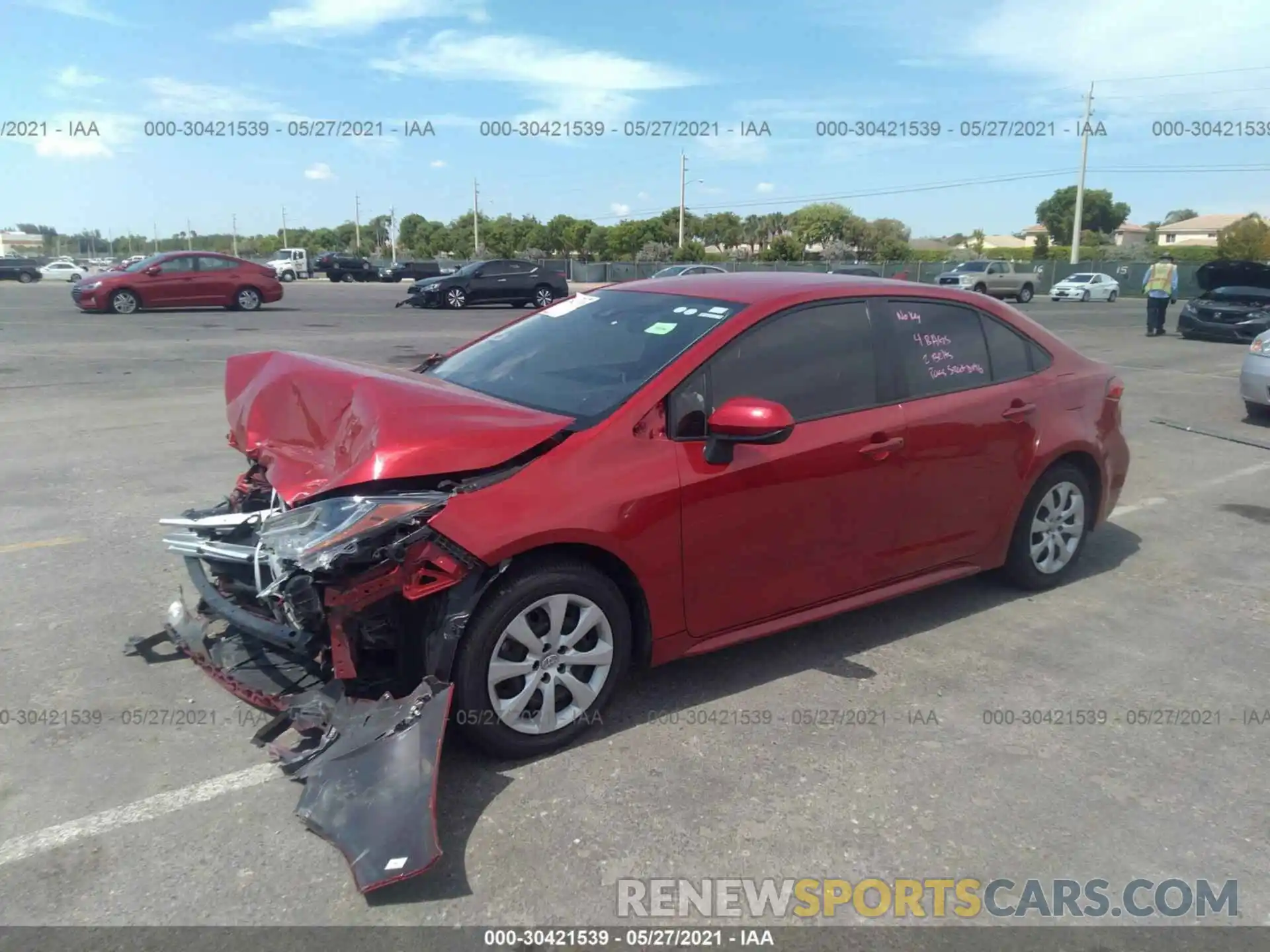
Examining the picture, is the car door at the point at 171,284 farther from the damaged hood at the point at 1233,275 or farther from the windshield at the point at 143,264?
the damaged hood at the point at 1233,275

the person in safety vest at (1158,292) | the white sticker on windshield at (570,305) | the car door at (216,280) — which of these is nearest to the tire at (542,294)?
the car door at (216,280)

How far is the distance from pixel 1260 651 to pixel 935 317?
7.29 feet

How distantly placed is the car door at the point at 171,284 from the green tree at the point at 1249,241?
56647 millimetres

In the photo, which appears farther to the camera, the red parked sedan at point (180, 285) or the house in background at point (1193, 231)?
the house in background at point (1193, 231)

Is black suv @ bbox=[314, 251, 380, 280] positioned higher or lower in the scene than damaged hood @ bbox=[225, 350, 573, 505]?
higher

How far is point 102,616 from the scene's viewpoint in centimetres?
467

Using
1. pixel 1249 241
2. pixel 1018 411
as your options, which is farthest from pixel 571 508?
pixel 1249 241

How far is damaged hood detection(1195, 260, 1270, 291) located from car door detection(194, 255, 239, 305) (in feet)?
70.7

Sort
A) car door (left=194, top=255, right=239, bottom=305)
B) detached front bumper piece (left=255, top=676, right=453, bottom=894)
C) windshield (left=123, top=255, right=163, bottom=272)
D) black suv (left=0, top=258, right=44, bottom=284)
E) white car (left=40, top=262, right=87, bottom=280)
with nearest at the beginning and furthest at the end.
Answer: detached front bumper piece (left=255, top=676, right=453, bottom=894) → windshield (left=123, top=255, right=163, bottom=272) → car door (left=194, top=255, right=239, bottom=305) → black suv (left=0, top=258, right=44, bottom=284) → white car (left=40, top=262, right=87, bottom=280)

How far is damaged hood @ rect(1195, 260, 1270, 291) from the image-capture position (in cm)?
1841

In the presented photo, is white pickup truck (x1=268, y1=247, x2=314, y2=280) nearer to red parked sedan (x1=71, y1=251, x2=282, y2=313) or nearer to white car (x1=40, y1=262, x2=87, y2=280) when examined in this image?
white car (x1=40, y1=262, x2=87, y2=280)

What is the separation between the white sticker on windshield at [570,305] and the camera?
15.8 feet

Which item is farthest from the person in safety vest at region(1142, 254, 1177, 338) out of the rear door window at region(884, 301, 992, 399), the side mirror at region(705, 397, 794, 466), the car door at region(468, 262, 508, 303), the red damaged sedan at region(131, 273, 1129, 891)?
the side mirror at region(705, 397, 794, 466)
